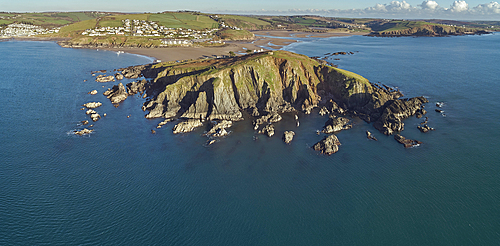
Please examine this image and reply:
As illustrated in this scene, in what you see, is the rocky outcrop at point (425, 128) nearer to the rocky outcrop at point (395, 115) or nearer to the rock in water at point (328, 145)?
the rocky outcrop at point (395, 115)

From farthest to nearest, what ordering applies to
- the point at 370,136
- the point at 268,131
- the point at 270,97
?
the point at 270,97 < the point at 268,131 < the point at 370,136

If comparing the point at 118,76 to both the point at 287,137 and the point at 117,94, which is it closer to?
the point at 117,94

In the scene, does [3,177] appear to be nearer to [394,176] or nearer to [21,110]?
[21,110]

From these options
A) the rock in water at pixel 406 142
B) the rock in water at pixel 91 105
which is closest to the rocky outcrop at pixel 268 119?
the rock in water at pixel 406 142

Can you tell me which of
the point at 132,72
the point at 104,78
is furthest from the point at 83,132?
the point at 132,72

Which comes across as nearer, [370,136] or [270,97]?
[370,136]

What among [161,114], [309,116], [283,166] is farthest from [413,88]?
[161,114]

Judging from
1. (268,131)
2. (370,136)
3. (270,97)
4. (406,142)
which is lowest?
(406,142)
